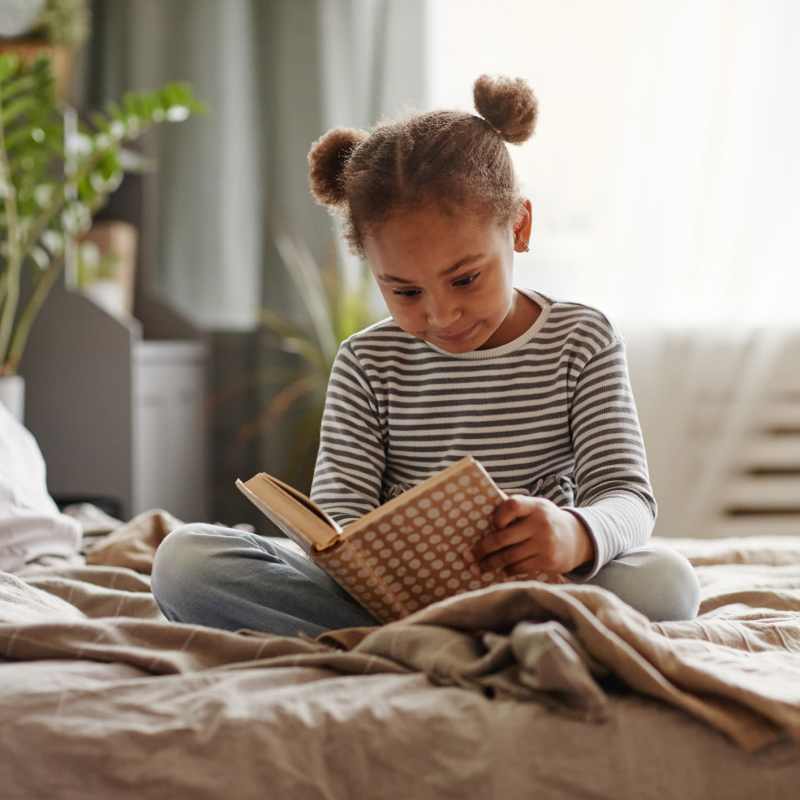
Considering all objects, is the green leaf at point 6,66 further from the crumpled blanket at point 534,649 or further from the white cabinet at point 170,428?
the crumpled blanket at point 534,649

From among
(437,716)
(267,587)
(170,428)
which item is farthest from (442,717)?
(170,428)

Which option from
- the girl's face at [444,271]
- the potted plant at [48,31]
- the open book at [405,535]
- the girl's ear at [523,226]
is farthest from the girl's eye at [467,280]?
the potted plant at [48,31]

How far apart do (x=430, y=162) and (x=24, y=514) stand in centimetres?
69

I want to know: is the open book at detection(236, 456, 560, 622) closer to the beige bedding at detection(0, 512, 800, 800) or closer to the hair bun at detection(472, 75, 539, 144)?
the beige bedding at detection(0, 512, 800, 800)

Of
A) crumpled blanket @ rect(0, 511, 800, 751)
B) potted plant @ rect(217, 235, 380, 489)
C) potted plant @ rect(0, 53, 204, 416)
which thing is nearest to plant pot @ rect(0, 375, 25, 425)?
potted plant @ rect(0, 53, 204, 416)

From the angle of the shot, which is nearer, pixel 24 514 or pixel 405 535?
pixel 405 535

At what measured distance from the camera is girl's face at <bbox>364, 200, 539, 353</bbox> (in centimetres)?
115

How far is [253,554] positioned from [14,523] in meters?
0.48

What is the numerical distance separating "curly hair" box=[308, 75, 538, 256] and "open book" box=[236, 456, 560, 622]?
A: 311mm

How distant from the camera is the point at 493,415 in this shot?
1285mm

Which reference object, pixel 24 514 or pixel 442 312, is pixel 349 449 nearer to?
pixel 442 312

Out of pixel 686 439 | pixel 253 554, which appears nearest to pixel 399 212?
pixel 253 554

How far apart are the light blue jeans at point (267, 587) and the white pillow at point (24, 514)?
0.39m

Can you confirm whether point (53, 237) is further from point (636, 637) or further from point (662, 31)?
point (636, 637)
